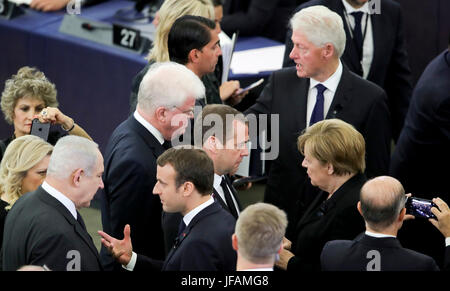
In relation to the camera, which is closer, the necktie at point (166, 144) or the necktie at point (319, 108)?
the necktie at point (166, 144)

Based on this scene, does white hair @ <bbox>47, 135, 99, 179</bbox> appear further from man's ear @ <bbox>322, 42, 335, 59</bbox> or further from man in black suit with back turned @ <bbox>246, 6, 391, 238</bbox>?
man's ear @ <bbox>322, 42, 335, 59</bbox>

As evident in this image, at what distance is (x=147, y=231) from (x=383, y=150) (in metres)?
1.24

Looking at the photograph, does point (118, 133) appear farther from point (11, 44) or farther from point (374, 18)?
point (11, 44)

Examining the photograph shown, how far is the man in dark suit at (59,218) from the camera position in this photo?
3.20 meters

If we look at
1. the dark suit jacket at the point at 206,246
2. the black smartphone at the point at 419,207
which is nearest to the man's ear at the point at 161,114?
the dark suit jacket at the point at 206,246

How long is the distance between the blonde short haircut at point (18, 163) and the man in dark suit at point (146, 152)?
0.31 m

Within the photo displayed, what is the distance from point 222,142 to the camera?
3854 mm

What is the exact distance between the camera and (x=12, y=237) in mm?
3297

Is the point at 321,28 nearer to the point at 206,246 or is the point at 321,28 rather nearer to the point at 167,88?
the point at 167,88

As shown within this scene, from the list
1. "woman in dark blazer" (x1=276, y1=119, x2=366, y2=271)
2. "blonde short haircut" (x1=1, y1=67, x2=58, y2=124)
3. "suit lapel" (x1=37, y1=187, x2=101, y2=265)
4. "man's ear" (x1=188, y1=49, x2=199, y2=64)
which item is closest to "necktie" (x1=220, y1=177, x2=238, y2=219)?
"woman in dark blazer" (x1=276, y1=119, x2=366, y2=271)

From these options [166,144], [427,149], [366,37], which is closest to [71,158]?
[166,144]

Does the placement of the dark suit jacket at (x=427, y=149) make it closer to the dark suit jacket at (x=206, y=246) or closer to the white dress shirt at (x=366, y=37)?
the white dress shirt at (x=366, y=37)

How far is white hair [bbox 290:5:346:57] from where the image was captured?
4.39m

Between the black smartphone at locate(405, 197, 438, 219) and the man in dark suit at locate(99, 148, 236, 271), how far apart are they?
800mm
